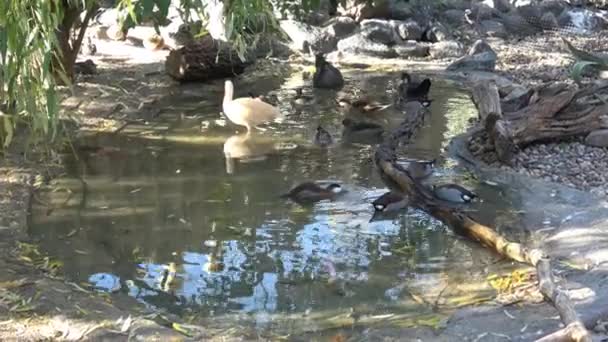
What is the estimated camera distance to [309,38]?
14.2 m

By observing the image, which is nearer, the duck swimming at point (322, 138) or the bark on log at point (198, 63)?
the duck swimming at point (322, 138)

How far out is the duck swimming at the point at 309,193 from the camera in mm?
6238

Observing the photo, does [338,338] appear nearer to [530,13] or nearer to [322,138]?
[322,138]

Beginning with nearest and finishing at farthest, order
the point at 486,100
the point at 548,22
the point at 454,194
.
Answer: the point at 454,194 → the point at 486,100 → the point at 548,22

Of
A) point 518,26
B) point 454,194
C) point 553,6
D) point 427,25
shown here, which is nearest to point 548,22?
point 518,26

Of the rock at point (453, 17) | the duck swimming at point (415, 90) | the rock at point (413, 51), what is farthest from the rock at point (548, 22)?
the duck swimming at point (415, 90)

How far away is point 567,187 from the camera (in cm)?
641

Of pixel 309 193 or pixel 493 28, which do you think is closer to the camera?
pixel 309 193

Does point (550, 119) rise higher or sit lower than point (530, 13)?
higher

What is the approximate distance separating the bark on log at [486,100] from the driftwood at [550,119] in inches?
1.0

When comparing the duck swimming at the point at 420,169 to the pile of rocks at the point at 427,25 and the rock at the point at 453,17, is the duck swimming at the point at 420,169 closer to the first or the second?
the pile of rocks at the point at 427,25

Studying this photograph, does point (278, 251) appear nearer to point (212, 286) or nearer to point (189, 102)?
point (212, 286)

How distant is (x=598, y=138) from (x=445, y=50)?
22.5ft

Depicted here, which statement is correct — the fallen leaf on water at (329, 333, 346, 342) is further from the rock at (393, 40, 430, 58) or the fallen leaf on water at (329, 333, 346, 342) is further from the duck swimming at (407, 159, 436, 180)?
the rock at (393, 40, 430, 58)
